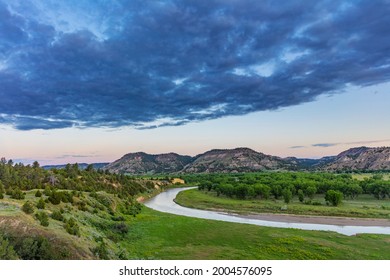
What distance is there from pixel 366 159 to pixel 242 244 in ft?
475

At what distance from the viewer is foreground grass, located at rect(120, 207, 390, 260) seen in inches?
915

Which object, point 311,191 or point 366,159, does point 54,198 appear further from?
point 366,159

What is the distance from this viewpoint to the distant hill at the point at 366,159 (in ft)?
430

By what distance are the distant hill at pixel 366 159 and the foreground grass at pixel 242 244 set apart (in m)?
117

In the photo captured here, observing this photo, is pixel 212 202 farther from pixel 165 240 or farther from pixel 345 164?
pixel 345 164

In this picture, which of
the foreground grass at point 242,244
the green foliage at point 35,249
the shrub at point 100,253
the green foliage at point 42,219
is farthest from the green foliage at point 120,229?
the green foliage at point 35,249

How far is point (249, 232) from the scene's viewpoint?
1243 inches

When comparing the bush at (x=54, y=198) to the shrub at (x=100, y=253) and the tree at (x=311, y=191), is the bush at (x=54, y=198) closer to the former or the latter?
the shrub at (x=100, y=253)

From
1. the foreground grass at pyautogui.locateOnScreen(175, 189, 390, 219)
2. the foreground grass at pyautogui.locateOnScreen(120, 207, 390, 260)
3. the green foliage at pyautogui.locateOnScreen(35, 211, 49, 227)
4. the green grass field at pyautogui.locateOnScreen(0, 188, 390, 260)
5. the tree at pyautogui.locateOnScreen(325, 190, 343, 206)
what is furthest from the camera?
the tree at pyautogui.locateOnScreen(325, 190, 343, 206)

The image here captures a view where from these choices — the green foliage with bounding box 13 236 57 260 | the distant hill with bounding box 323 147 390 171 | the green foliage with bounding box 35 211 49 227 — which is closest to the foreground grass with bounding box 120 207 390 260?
the green foliage with bounding box 35 211 49 227

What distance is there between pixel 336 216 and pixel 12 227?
47.5 metres

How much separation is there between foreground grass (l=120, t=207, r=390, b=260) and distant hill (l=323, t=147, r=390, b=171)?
117329 mm

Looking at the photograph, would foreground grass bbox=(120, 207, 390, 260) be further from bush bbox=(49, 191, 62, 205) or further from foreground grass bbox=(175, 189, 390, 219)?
foreground grass bbox=(175, 189, 390, 219)
